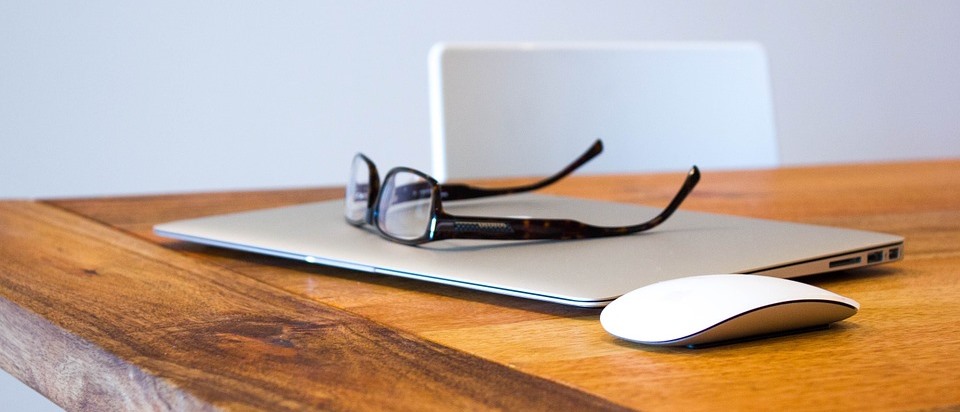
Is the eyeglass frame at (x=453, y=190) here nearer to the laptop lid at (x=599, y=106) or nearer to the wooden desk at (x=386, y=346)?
the wooden desk at (x=386, y=346)

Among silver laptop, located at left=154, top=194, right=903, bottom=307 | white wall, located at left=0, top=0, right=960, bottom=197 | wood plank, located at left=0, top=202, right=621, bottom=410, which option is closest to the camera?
wood plank, located at left=0, top=202, right=621, bottom=410

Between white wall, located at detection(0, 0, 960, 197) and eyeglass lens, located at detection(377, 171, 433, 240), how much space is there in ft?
8.42

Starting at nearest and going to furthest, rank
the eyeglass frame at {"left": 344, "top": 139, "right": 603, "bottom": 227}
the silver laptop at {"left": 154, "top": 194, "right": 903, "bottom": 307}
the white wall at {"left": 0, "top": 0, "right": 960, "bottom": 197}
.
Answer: the silver laptop at {"left": 154, "top": 194, "right": 903, "bottom": 307}, the eyeglass frame at {"left": 344, "top": 139, "right": 603, "bottom": 227}, the white wall at {"left": 0, "top": 0, "right": 960, "bottom": 197}

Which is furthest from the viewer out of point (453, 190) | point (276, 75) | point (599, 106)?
point (276, 75)

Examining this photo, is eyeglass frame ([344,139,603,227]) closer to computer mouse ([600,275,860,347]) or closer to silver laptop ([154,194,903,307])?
silver laptop ([154,194,903,307])

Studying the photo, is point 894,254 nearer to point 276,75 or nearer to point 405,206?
point 405,206

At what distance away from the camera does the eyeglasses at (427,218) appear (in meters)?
0.56

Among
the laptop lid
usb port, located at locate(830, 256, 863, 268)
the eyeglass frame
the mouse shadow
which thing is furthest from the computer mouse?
the laptop lid

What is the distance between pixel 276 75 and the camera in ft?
10.6

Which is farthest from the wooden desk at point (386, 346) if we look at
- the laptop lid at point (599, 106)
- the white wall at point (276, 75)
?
the white wall at point (276, 75)

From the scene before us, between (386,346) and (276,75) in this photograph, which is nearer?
(386,346)

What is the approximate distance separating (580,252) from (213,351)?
0.70 feet

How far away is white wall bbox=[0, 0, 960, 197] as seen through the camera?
2930 mm

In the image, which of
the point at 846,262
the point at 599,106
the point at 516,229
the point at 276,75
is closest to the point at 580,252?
the point at 516,229
